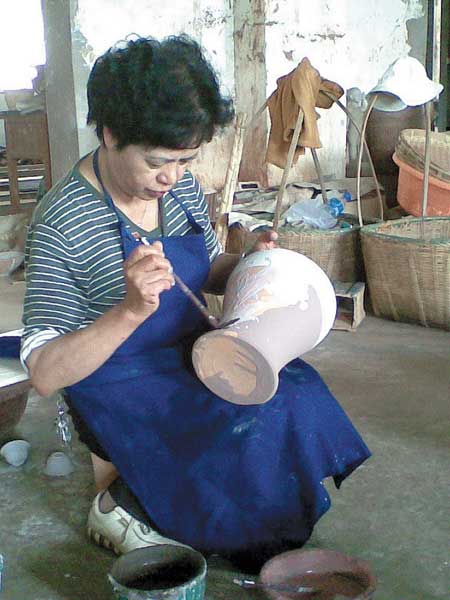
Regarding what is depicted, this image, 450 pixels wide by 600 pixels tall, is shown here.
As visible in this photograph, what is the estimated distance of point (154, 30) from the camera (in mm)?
4750

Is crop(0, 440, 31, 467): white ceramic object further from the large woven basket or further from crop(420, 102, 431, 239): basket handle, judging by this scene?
crop(420, 102, 431, 239): basket handle

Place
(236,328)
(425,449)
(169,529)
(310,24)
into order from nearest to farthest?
(236,328), (169,529), (425,449), (310,24)

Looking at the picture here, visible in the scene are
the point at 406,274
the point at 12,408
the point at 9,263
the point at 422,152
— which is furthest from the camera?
the point at 9,263

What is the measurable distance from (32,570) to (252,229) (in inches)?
98.8

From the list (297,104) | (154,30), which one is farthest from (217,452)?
(154,30)

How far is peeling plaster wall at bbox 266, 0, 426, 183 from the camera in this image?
17.0ft

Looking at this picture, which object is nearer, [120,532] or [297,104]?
[120,532]

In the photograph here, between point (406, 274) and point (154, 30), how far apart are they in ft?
7.27

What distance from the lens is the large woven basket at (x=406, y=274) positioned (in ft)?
11.8

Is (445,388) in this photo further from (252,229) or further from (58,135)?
(58,135)

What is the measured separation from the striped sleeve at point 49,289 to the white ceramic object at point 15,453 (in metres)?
0.86

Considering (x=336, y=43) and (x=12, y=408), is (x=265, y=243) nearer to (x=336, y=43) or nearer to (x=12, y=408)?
(x=12, y=408)

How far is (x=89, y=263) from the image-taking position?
5.82 feet

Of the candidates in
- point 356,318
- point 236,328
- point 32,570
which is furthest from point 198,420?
point 356,318
